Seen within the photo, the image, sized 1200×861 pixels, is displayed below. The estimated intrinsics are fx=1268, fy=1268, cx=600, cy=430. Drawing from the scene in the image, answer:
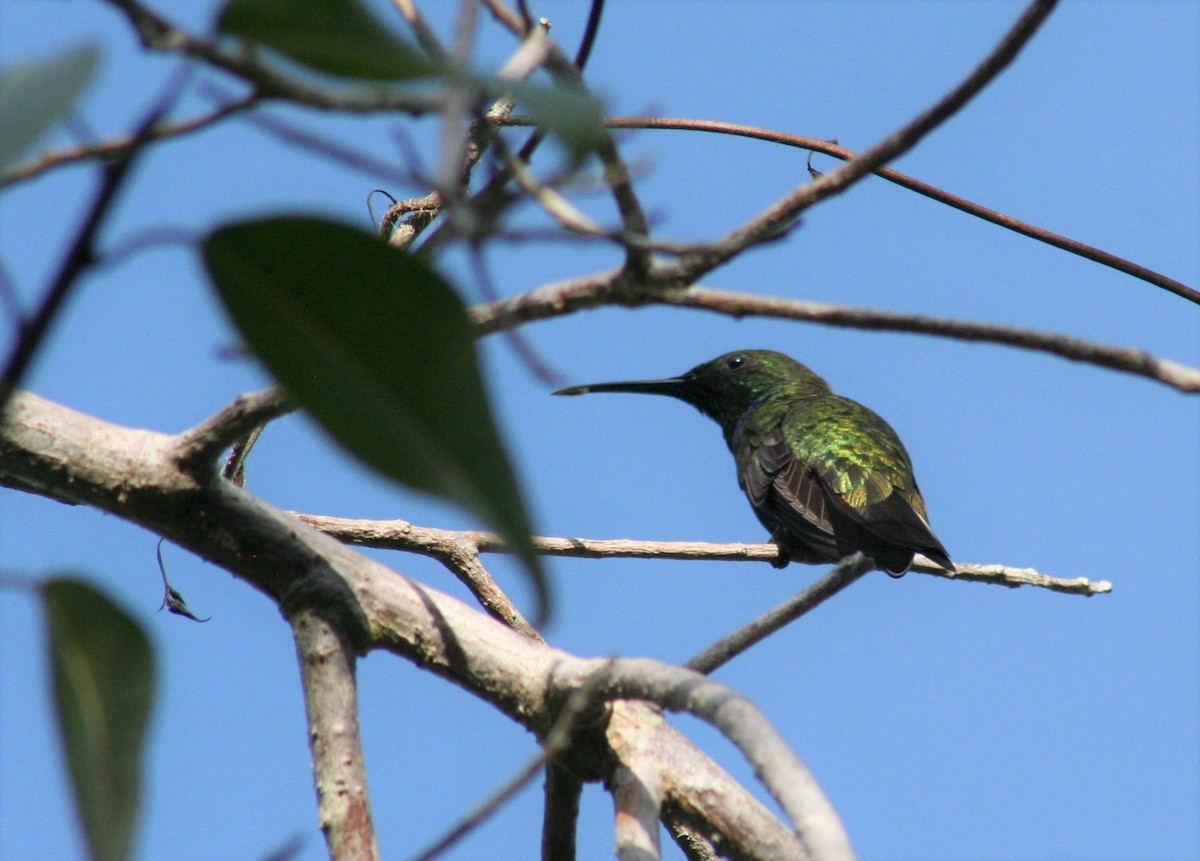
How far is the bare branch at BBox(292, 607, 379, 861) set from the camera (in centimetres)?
177

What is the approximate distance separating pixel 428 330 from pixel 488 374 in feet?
0.22

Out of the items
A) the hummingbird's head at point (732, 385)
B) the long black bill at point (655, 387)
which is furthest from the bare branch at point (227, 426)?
the hummingbird's head at point (732, 385)

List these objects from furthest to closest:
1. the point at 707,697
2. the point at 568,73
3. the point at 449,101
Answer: the point at 707,697 < the point at 568,73 < the point at 449,101

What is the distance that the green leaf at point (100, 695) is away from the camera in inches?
40.8

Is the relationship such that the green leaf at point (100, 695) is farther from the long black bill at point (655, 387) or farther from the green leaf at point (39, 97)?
the long black bill at point (655, 387)

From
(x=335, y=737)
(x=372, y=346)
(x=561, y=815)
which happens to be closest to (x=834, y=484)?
(x=561, y=815)

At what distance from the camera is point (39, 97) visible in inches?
37.9

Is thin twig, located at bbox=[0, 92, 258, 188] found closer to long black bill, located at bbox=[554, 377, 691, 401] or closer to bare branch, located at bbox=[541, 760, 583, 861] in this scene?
bare branch, located at bbox=[541, 760, 583, 861]

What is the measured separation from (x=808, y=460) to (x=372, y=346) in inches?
232

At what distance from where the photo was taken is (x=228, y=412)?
1.78 metres

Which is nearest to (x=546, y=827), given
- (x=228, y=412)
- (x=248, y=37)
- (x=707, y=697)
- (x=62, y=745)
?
(x=707, y=697)

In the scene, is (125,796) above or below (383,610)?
below

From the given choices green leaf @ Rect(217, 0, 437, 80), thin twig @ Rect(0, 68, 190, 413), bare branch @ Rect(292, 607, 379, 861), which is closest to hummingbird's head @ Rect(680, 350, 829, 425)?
bare branch @ Rect(292, 607, 379, 861)

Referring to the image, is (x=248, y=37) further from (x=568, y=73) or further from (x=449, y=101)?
(x=568, y=73)
